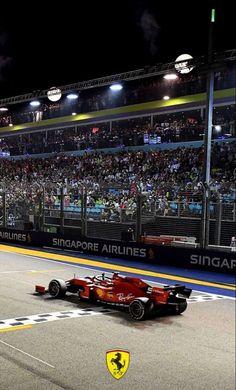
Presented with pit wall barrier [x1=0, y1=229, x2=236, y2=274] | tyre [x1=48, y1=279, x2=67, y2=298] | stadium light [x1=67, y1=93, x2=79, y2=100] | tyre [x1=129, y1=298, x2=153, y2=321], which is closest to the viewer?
tyre [x1=129, y1=298, x2=153, y2=321]

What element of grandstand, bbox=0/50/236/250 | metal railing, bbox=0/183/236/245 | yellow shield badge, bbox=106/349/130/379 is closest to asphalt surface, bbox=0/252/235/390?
yellow shield badge, bbox=106/349/130/379

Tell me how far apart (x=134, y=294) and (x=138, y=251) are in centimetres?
367

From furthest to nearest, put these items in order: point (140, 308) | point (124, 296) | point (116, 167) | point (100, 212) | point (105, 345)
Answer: point (116, 167)
point (100, 212)
point (124, 296)
point (140, 308)
point (105, 345)

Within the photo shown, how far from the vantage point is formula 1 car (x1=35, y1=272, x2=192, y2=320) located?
4.42 m

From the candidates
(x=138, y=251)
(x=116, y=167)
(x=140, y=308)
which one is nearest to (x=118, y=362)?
(x=140, y=308)

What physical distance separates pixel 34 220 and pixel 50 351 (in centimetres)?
895

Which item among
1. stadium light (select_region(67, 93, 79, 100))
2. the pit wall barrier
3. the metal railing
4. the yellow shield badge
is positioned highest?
stadium light (select_region(67, 93, 79, 100))

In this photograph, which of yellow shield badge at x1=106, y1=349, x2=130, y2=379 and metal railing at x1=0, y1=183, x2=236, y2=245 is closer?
yellow shield badge at x1=106, y1=349, x2=130, y2=379

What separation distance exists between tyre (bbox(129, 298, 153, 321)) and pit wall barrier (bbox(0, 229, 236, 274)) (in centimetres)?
138

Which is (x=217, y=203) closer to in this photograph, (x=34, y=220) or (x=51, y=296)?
(x=51, y=296)

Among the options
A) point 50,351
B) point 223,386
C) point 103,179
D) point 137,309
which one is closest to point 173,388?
point 223,386

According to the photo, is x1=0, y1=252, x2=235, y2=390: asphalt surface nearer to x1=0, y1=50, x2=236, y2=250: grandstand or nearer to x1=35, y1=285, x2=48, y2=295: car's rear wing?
x1=35, y1=285, x2=48, y2=295: car's rear wing

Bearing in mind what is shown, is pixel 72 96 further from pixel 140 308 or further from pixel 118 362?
pixel 118 362

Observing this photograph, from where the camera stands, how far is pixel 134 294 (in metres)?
4.63
